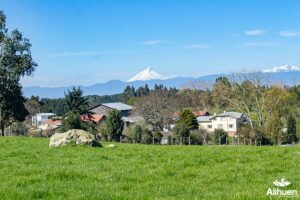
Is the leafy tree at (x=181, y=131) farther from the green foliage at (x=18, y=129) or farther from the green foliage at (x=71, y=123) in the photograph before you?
the green foliage at (x=18, y=129)

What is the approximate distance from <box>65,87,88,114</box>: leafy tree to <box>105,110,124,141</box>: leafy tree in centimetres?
574

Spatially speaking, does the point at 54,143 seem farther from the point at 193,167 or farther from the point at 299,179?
the point at 299,179

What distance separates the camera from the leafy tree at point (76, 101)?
82.8m

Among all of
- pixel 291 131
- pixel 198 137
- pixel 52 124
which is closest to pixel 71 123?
pixel 198 137

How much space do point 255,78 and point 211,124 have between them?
3284cm

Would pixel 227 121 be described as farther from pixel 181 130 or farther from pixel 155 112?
pixel 181 130

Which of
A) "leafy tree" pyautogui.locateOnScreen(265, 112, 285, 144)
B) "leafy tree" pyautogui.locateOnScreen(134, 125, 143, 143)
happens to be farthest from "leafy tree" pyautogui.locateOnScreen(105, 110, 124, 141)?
"leafy tree" pyautogui.locateOnScreen(265, 112, 285, 144)

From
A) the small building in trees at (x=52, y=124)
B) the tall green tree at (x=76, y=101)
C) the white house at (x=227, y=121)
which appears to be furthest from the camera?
the white house at (x=227, y=121)

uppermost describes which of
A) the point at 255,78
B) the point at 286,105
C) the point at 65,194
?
the point at 255,78

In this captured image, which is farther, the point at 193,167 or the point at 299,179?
the point at 193,167

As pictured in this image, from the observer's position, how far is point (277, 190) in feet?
30.6

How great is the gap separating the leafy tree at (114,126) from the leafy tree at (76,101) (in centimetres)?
574

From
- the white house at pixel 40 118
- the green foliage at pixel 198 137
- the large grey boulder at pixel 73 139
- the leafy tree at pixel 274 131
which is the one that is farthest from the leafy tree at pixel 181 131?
the white house at pixel 40 118

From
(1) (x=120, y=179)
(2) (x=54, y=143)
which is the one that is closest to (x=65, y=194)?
(1) (x=120, y=179)
